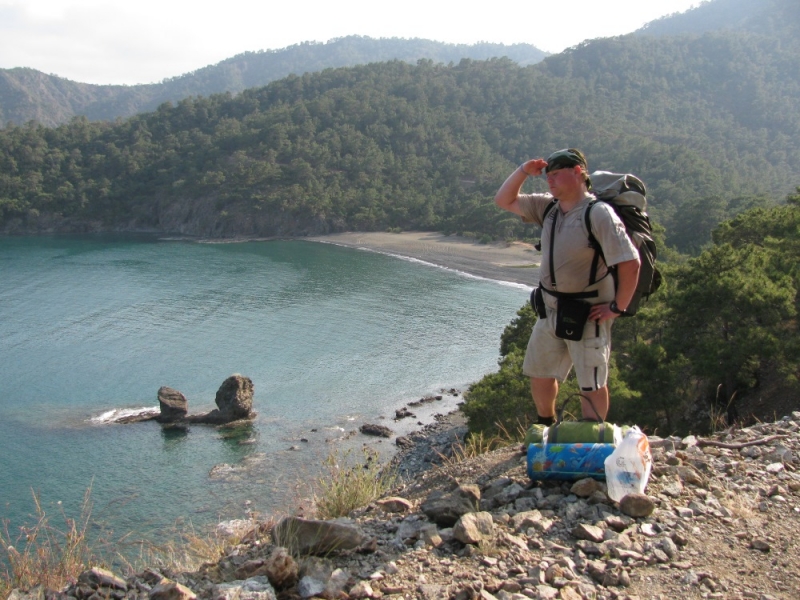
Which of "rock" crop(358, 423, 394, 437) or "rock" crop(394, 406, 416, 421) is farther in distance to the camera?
"rock" crop(394, 406, 416, 421)

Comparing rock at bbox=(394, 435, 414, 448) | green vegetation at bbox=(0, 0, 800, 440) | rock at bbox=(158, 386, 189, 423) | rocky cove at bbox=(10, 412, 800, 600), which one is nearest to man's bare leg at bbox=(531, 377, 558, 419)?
rocky cove at bbox=(10, 412, 800, 600)

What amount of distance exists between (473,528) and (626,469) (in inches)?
39.0

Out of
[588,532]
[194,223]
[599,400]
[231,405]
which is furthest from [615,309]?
[194,223]

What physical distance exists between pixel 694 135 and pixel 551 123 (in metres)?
23.3

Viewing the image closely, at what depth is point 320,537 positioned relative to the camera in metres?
3.66

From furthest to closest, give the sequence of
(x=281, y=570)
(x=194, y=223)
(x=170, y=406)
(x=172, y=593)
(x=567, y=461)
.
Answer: (x=194, y=223)
(x=170, y=406)
(x=567, y=461)
(x=281, y=570)
(x=172, y=593)

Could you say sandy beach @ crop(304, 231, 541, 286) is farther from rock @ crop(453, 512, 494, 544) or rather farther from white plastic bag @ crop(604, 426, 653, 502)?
rock @ crop(453, 512, 494, 544)

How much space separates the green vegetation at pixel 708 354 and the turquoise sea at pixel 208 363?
6980 mm

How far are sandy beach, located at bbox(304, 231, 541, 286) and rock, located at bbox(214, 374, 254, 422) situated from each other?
2924cm

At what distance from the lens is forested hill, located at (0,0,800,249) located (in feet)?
261

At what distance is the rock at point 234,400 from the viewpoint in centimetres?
2344

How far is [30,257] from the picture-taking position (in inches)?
2382

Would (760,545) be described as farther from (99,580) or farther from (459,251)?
(459,251)

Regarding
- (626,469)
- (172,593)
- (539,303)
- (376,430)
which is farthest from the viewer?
(376,430)
